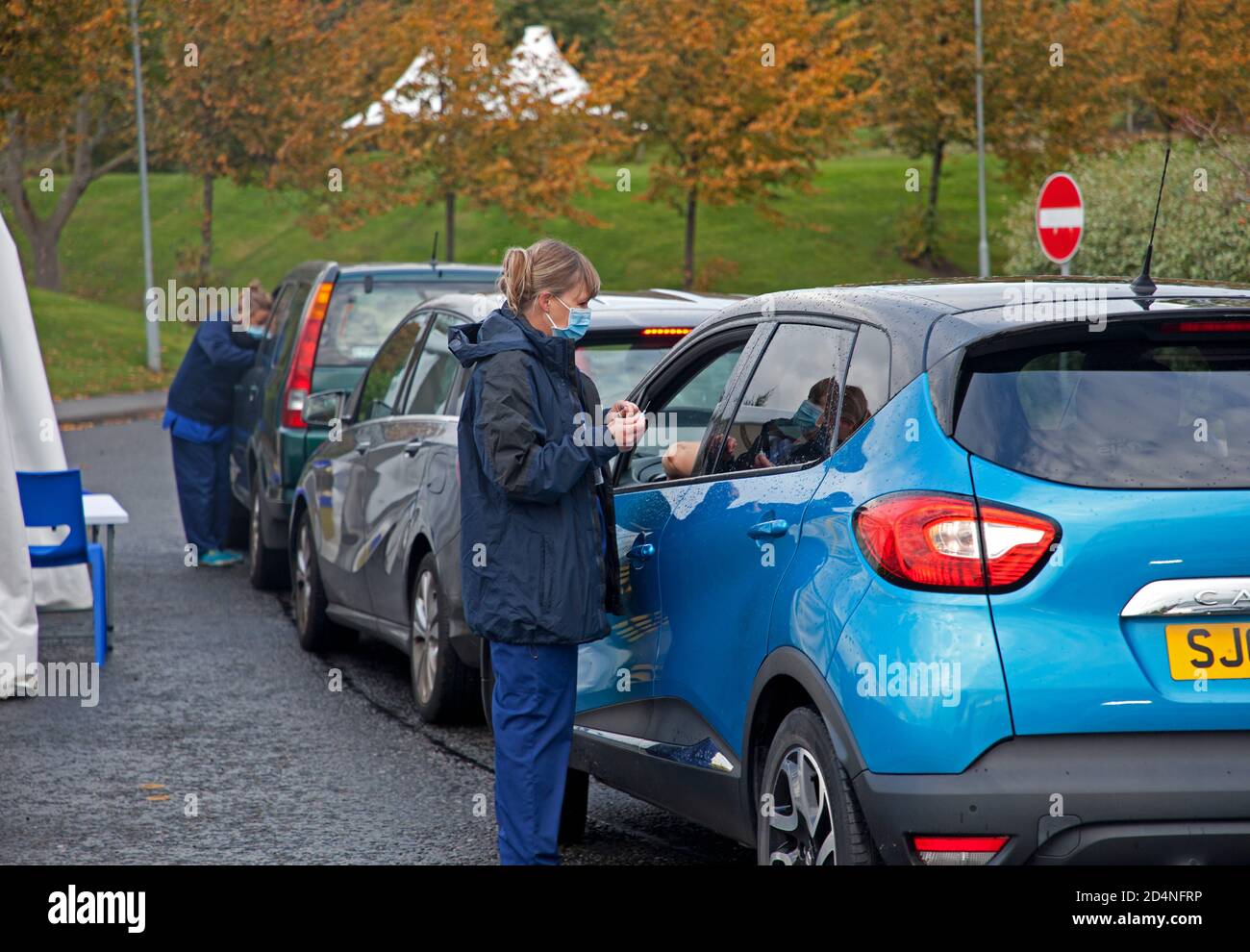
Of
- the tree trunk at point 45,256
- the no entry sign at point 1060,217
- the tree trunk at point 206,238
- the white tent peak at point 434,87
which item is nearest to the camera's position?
the no entry sign at point 1060,217

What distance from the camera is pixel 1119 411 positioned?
13.3 feet

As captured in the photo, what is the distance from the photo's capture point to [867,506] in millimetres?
4145

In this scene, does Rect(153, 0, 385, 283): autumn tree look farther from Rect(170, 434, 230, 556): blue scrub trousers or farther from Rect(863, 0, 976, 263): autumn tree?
Rect(170, 434, 230, 556): blue scrub trousers

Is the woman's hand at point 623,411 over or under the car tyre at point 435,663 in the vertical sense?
over

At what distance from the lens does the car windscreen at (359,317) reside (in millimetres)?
11555

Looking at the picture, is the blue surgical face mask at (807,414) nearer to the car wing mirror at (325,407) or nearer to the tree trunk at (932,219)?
the car wing mirror at (325,407)

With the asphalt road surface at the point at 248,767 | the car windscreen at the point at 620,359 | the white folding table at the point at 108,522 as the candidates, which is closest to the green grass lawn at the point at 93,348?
the white folding table at the point at 108,522

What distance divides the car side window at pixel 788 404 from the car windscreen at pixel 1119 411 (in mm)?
549

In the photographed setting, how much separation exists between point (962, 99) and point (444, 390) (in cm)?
4306

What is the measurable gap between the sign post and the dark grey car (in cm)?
1086

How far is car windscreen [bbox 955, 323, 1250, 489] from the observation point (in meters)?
3.99
